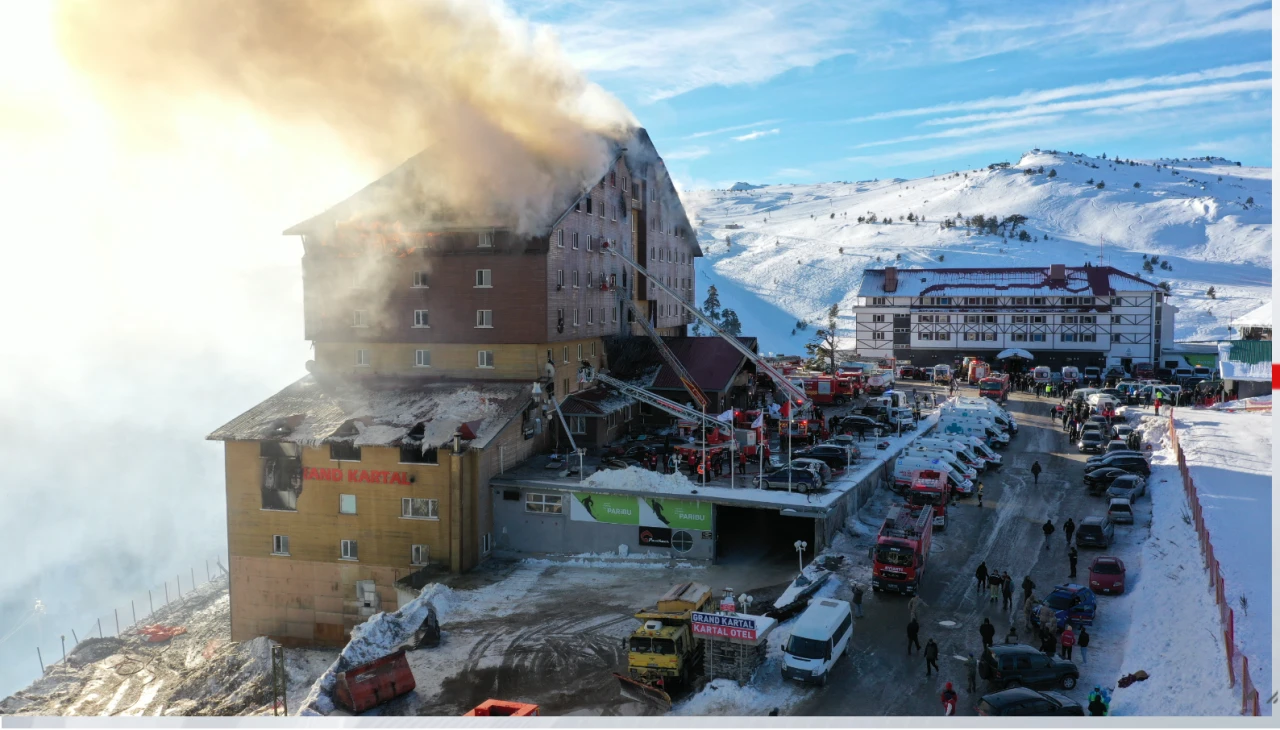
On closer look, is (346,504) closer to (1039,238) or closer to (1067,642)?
(1067,642)

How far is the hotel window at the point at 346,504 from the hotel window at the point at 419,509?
1.97 m

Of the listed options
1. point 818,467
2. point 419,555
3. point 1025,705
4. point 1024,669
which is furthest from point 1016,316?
point 1025,705

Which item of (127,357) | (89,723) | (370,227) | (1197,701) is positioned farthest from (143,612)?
(1197,701)

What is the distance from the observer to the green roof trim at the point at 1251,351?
5700 centimetres

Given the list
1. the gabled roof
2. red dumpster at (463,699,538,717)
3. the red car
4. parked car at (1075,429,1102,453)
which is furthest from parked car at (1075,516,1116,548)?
red dumpster at (463,699,538,717)

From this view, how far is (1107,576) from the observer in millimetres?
25203

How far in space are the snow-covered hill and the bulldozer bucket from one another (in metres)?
93.1

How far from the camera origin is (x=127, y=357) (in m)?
87.8

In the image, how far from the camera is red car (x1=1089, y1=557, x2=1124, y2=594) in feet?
82.6

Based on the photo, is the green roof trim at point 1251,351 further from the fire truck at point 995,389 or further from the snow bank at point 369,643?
the snow bank at point 369,643

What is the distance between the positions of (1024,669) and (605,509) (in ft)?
49.1

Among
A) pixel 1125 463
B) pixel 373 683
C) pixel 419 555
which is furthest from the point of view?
pixel 1125 463

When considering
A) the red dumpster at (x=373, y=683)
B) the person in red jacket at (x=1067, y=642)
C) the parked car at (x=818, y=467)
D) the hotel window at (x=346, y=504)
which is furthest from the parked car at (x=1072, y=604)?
the hotel window at (x=346, y=504)

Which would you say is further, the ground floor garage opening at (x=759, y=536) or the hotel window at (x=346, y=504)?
the hotel window at (x=346, y=504)
